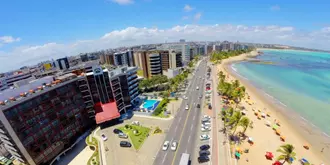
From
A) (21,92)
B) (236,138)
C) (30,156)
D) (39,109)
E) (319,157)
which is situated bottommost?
(319,157)

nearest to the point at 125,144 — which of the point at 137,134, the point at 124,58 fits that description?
the point at 137,134

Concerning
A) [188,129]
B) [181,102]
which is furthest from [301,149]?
[181,102]

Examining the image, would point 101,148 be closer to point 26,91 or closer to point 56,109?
point 56,109

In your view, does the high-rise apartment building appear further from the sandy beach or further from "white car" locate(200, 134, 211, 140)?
the sandy beach

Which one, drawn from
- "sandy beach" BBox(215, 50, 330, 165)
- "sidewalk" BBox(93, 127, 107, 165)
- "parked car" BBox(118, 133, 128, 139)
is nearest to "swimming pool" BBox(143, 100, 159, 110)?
"parked car" BBox(118, 133, 128, 139)

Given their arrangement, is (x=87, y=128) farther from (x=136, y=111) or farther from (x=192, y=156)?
(x=192, y=156)

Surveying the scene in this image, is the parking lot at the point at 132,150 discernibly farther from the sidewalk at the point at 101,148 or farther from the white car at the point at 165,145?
the white car at the point at 165,145
